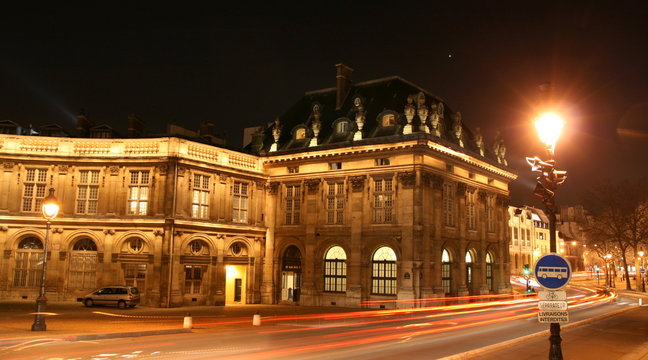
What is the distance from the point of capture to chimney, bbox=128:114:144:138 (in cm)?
4947

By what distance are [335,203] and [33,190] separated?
22.2 metres

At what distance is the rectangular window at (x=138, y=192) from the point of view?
4241 cm

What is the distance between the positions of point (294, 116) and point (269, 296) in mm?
17395

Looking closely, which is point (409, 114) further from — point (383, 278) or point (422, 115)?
point (383, 278)

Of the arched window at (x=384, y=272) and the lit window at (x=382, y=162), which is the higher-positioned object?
the lit window at (x=382, y=162)

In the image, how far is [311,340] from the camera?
22750mm

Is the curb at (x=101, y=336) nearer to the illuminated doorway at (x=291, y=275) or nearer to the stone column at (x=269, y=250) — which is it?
the stone column at (x=269, y=250)

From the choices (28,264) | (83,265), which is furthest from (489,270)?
(28,264)

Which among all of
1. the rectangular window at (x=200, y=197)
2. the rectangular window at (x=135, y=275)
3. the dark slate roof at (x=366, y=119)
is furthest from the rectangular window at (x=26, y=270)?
the dark slate roof at (x=366, y=119)

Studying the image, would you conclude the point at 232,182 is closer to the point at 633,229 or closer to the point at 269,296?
the point at 269,296

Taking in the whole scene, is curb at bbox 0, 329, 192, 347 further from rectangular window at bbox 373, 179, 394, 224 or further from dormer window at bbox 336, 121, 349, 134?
dormer window at bbox 336, 121, 349, 134

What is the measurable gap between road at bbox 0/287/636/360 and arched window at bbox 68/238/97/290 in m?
6.59

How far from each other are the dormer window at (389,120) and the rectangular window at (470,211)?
9.68 metres

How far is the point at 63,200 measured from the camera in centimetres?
4203
